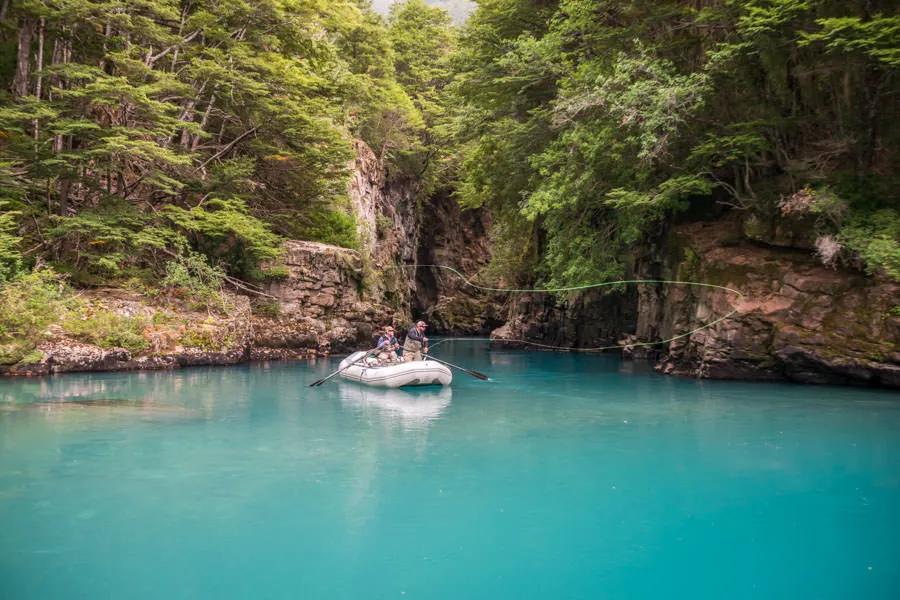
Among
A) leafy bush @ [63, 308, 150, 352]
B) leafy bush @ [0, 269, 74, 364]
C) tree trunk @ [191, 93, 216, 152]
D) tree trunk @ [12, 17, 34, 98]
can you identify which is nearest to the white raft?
leafy bush @ [63, 308, 150, 352]

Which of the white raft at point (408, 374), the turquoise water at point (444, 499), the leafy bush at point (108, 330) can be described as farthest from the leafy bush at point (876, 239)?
the leafy bush at point (108, 330)

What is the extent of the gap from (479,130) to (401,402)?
1328 centimetres

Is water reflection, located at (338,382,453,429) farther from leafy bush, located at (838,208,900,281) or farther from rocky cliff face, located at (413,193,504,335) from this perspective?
rocky cliff face, located at (413,193,504,335)

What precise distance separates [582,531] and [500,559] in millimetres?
1070

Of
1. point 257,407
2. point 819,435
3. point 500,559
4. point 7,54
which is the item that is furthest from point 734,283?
point 7,54

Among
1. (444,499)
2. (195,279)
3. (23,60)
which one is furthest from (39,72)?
(444,499)

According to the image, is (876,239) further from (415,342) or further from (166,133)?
(166,133)

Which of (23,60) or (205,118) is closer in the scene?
(23,60)

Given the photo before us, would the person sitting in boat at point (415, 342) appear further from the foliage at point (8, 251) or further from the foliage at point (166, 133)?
the foliage at point (8, 251)

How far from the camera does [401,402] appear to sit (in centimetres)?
1426

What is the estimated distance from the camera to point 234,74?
2052 cm

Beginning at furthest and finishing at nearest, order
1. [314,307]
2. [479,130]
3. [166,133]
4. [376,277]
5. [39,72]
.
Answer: [376,277]
[479,130]
[314,307]
[166,133]
[39,72]

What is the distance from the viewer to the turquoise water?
5.21m

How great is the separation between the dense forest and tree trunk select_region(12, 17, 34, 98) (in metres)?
0.07
